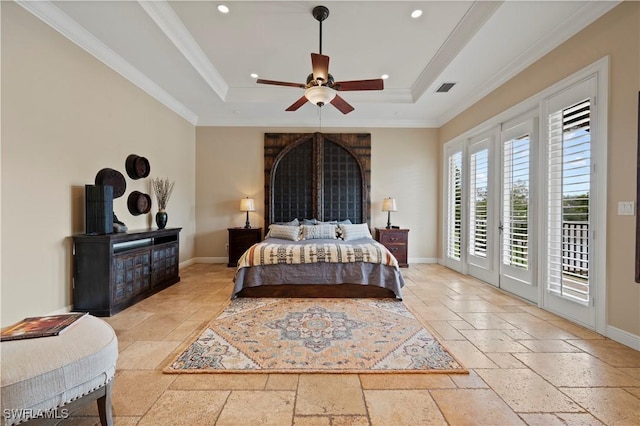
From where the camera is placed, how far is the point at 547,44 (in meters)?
3.13

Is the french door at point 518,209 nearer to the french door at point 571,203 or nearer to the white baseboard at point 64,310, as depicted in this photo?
the french door at point 571,203

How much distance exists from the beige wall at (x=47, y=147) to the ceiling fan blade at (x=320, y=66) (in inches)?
107

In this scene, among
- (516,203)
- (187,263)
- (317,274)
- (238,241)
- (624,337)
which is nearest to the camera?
(624,337)

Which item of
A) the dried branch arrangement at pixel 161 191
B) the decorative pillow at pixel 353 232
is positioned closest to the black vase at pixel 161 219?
the dried branch arrangement at pixel 161 191

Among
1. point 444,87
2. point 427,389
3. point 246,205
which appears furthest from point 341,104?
point 427,389

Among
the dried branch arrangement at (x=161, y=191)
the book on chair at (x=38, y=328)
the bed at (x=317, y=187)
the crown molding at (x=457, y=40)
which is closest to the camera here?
the book on chair at (x=38, y=328)

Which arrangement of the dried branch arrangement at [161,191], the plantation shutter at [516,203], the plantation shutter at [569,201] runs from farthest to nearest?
1. the dried branch arrangement at [161,191]
2. the plantation shutter at [516,203]
3. the plantation shutter at [569,201]

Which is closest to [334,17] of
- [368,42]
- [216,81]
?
Result: [368,42]

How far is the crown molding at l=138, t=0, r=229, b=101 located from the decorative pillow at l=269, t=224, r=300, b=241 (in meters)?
2.59

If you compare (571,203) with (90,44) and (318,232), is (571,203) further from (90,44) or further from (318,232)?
(90,44)

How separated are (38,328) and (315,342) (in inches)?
72.8

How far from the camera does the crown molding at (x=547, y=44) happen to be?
2584 millimetres

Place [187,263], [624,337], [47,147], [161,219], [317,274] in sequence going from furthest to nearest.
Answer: [187,263] → [161,219] → [317,274] → [47,147] → [624,337]

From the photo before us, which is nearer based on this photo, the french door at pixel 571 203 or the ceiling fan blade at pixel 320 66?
the french door at pixel 571 203
